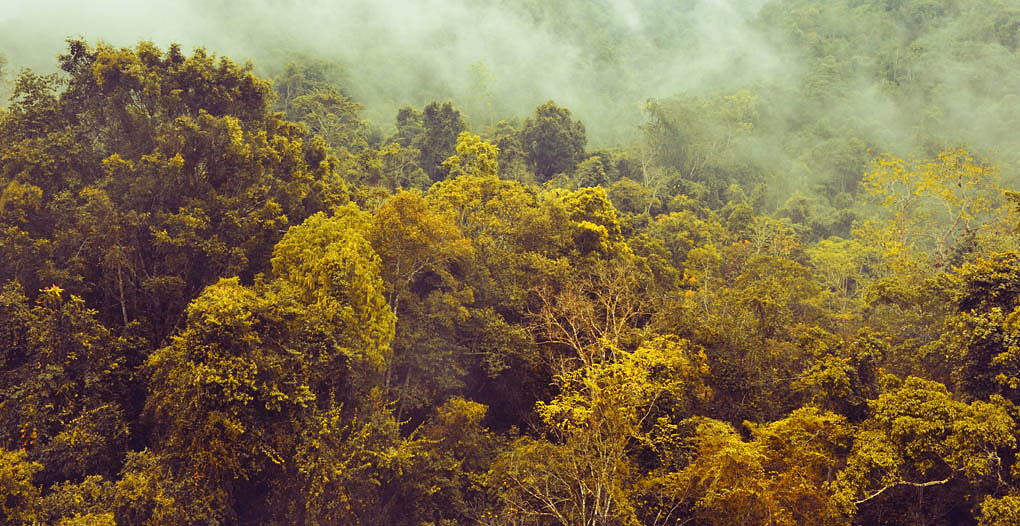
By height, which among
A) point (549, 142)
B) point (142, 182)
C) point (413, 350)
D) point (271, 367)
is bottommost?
point (271, 367)

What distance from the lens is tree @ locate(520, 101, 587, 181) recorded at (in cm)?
3788

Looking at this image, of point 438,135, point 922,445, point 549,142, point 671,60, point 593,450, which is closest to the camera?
point 922,445

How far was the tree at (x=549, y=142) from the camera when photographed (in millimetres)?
37875

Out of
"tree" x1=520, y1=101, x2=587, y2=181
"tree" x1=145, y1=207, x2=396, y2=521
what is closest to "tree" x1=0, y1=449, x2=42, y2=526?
"tree" x1=145, y1=207, x2=396, y2=521

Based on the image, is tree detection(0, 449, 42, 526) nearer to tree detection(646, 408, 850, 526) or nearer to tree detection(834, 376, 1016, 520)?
tree detection(646, 408, 850, 526)

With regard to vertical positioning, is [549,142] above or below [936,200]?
above

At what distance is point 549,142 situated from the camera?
38.1m

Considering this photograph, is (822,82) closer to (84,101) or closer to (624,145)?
(624,145)

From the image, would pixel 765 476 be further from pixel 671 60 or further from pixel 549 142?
pixel 671 60

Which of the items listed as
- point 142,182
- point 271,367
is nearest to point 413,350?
point 271,367

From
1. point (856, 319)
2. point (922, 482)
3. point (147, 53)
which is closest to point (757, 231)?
point (856, 319)

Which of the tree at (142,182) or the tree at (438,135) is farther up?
the tree at (438,135)

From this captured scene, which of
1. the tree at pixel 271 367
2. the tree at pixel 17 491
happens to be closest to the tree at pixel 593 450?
the tree at pixel 271 367

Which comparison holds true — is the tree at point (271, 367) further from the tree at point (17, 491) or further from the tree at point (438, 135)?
the tree at point (438, 135)
